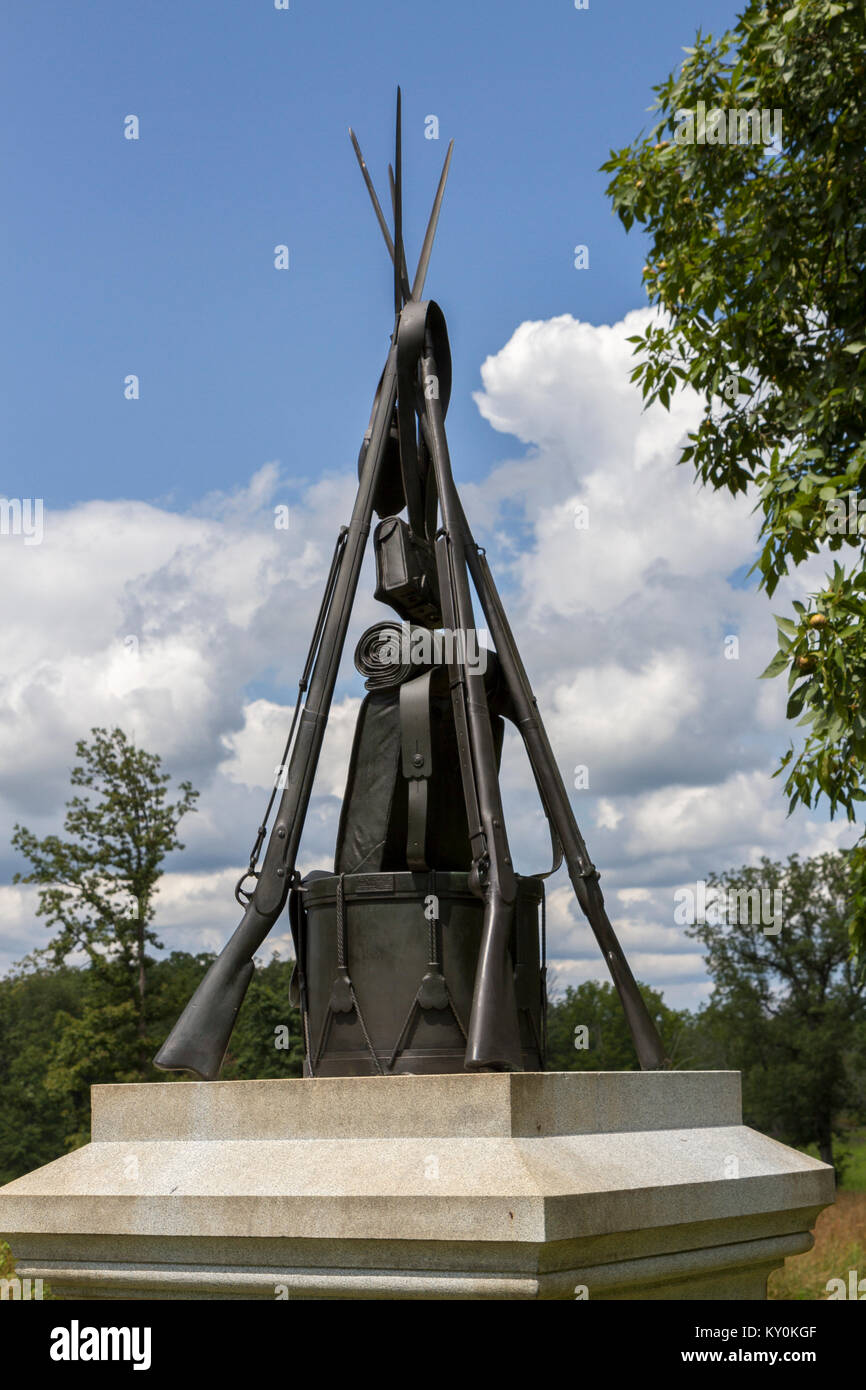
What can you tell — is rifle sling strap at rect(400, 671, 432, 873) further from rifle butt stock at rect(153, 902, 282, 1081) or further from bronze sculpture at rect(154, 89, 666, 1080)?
rifle butt stock at rect(153, 902, 282, 1081)

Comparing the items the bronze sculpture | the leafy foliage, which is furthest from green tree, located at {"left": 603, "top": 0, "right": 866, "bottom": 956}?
the leafy foliage

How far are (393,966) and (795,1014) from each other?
29.7 m

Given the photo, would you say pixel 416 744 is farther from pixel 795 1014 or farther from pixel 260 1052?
pixel 795 1014

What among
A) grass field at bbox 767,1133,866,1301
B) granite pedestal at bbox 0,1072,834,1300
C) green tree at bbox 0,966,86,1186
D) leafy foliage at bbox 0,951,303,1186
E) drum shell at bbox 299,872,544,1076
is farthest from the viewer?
green tree at bbox 0,966,86,1186

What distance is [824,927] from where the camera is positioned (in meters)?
33.6

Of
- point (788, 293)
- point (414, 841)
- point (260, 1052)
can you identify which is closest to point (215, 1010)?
point (414, 841)

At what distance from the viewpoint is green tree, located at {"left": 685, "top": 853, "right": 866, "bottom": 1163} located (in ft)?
106

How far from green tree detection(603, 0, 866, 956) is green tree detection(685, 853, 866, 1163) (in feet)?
78.4

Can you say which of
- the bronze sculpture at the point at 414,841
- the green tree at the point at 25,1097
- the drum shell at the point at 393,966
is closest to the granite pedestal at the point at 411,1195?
the bronze sculpture at the point at 414,841
